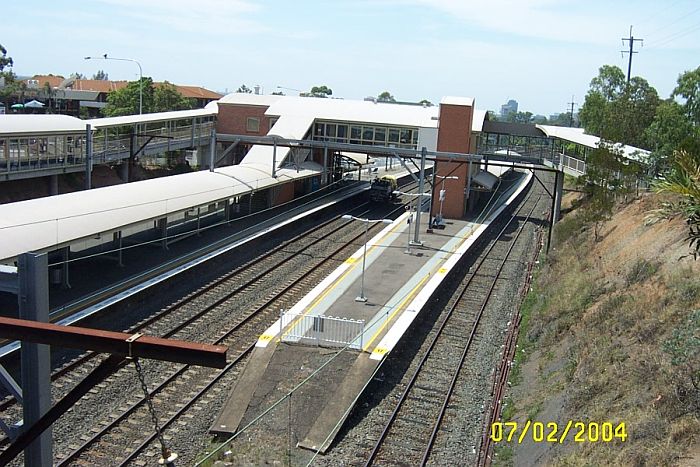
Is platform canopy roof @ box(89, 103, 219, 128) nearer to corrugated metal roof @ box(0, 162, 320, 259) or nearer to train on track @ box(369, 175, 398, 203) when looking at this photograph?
corrugated metal roof @ box(0, 162, 320, 259)

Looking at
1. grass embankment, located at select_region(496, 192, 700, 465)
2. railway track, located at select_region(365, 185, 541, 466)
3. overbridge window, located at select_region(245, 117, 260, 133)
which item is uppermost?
overbridge window, located at select_region(245, 117, 260, 133)

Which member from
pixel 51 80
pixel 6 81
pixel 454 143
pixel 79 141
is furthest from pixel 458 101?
pixel 51 80

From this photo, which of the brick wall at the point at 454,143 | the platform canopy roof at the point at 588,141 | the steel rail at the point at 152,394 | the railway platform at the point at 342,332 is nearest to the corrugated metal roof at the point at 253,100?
the brick wall at the point at 454,143

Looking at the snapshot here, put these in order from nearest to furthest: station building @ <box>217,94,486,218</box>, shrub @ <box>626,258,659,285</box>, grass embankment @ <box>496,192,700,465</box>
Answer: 1. grass embankment @ <box>496,192,700,465</box>
2. shrub @ <box>626,258,659,285</box>
3. station building @ <box>217,94,486,218</box>

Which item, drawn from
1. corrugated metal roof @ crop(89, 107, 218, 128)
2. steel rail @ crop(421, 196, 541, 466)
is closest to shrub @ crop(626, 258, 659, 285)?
steel rail @ crop(421, 196, 541, 466)

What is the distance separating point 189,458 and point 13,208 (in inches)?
403

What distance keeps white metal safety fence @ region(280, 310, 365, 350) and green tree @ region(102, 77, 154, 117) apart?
48304 millimetres

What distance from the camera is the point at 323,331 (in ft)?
54.2

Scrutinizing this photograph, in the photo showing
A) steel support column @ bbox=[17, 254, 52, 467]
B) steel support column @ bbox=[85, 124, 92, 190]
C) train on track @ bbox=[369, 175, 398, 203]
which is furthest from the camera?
train on track @ bbox=[369, 175, 398, 203]

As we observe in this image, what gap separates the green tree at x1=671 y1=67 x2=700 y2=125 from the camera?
138ft

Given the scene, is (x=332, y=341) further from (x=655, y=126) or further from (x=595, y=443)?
(x=655, y=126)

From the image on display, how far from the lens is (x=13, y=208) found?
18.3 meters

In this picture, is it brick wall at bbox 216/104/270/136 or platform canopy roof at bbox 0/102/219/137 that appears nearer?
platform canopy roof at bbox 0/102/219/137

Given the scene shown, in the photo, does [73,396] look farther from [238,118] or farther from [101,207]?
[238,118]
